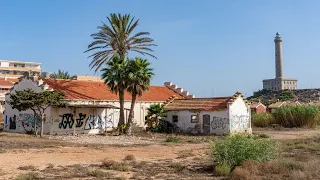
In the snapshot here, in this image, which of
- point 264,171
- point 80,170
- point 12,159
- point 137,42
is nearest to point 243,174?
point 264,171

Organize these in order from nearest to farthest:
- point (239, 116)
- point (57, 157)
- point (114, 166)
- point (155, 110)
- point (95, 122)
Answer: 1. point (114, 166)
2. point (57, 157)
3. point (95, 122)
4. point (239, 116)
5. point (155, 110)

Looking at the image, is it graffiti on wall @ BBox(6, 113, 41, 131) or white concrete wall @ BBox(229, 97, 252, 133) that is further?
white concrete wall @ BBox(229, 97, 252, 133)

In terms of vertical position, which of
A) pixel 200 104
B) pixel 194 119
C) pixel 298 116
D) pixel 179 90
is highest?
pixel 179 90

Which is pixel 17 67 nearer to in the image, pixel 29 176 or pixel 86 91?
pixel 86 91

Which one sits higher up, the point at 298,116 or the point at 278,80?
the point at 278,80

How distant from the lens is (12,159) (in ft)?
63.1

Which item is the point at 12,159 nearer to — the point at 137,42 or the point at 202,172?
the point at 202,172

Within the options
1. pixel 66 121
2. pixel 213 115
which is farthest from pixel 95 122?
pixel 213 115

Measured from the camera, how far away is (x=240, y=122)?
136 feet

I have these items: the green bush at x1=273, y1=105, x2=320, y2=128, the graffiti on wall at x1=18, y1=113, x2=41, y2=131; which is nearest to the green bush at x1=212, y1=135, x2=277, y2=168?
the graffiti on wall at x1=18, y1=113, x2=41, y2=131

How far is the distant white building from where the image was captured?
40.1m

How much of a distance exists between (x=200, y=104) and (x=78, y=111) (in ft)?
42.1

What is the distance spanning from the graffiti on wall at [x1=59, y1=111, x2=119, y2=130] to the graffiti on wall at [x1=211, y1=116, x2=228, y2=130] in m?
10.4

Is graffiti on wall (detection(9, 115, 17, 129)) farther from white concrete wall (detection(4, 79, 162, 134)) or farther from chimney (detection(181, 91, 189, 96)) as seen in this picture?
chimney (detection(181, 91, 189, 96))
